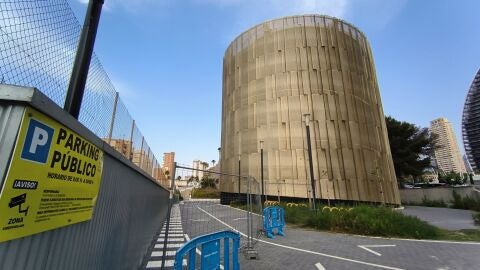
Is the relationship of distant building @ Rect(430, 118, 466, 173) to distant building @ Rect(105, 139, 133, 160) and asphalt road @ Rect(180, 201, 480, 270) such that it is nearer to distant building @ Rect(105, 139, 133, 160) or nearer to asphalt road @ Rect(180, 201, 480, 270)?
asphalt road @ Rect(180, 201, 480, 270)

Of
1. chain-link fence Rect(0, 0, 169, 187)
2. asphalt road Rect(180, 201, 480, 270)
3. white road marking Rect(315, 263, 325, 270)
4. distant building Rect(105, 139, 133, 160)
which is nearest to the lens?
chain-link fence Rect(0, 0, 169, 187)

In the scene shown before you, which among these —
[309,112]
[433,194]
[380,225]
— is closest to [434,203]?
[433,194]

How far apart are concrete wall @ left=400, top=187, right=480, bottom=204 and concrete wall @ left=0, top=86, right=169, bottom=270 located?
39243mm

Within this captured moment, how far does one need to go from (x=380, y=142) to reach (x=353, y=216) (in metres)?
29.2

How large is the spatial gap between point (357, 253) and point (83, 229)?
8553mm

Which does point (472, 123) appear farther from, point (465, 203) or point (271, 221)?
point (271, 221)

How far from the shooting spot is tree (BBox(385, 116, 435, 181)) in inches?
1977

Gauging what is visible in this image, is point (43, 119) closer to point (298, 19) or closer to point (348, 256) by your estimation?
point (348, 256)

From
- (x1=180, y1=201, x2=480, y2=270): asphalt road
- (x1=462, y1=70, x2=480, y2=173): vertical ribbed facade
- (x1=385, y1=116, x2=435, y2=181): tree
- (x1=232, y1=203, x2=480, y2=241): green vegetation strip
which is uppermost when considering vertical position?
(x1=462, y1=70, x2=480, y2=173): vertical ribbed facade

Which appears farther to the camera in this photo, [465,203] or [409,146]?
[409,146]

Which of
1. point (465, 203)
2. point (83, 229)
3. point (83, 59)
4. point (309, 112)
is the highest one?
point (309, 112)

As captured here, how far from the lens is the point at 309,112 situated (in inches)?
1435

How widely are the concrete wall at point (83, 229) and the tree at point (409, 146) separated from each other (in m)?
55.9

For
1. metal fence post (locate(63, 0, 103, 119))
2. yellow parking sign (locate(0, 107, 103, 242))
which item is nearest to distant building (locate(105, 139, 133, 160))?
metal fence post (locate(63, 0, 103, 119))
